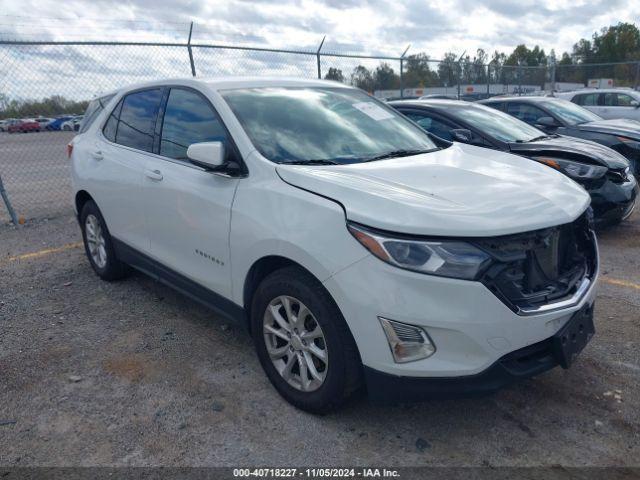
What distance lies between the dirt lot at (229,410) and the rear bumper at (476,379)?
36cm

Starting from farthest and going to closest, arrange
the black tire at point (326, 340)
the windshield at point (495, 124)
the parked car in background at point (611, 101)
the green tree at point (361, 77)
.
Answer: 1. the parked car in background at point (611, 101)
2. the green tree at point (361, 77)
3. the windshield at point (495, 124)
4. the black tire at point (326, 340)

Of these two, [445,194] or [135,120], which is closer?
[445,194]

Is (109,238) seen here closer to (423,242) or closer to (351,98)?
(351,98)

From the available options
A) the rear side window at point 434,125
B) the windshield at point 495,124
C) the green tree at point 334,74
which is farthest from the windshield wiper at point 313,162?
the green tree at point 334,74

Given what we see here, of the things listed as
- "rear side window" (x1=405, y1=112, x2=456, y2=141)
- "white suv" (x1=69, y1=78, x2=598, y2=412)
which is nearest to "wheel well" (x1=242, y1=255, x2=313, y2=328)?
"white suv" (x1=69, y1=78, x2=598, y2=412)

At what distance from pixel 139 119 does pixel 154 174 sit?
0.70m

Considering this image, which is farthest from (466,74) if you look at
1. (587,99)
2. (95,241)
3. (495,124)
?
(95,241)

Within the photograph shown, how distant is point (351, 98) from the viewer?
161 inches

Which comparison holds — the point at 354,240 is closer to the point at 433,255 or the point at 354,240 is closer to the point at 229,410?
the point at 433,255

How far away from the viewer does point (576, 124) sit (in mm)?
8539

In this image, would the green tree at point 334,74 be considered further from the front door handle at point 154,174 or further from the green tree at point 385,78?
the front door handle at point 154,174

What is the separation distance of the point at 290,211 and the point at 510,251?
3.56ft

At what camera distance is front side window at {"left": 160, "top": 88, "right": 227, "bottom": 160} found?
11.3 ft

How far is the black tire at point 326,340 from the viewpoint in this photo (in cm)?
258
